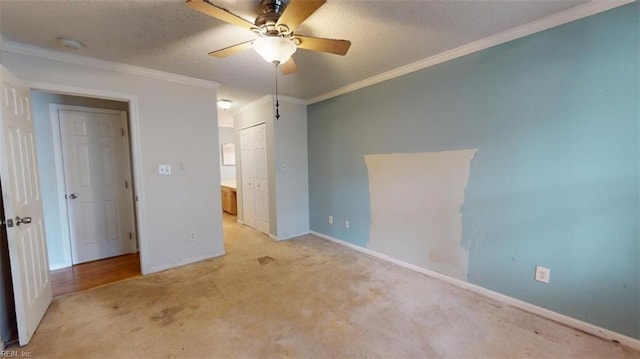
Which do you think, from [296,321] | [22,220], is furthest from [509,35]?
[22,220]

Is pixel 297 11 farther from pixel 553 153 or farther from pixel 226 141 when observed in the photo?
pixel 226 141

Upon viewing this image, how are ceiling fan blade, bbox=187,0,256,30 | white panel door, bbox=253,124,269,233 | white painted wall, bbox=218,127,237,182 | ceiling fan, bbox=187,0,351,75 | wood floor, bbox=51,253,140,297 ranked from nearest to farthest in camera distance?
ceiling fan blade, bbox=187,0,256,30, ceiling fan, bbox=187,0,351,75, wood floor, bbox=51,253,140,297, white panel door, bbox=253,124,269,233, white painted wall, bbox=218,127,237,182

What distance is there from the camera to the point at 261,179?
14.8ft

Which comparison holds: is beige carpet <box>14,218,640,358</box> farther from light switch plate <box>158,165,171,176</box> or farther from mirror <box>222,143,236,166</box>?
mirror <box>222,143,236,166</box>

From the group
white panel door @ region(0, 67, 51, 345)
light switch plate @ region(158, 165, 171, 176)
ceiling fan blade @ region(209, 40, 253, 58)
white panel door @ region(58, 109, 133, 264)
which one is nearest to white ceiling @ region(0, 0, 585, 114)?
ceiling fan blade @ region(209, 40, 253, 58)

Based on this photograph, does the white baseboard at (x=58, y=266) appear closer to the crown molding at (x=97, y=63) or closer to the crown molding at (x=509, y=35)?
the crown molding at (x=97, y=63)

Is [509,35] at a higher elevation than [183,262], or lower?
higher

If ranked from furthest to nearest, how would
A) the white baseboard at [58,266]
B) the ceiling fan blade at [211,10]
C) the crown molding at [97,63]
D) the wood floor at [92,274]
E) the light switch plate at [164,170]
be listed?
1. the white baseboard at [58,266]
2. the light switch plate at [164,170]
3. the wood floor at [92,274]
4. the crown molding at [97,63]
5. the ceiling fan blade at [211,10]

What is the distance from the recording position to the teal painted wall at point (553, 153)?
1777 millimetres

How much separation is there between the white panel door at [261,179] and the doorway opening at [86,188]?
1808mm

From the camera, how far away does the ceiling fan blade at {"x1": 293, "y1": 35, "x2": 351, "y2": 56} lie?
1.78m

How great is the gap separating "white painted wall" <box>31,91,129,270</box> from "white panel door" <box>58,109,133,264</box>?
4.0 inches

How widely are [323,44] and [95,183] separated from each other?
3576mm

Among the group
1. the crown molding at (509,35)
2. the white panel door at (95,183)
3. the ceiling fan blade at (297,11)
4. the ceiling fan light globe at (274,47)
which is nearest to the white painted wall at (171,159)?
the white panel door at (95,183)
